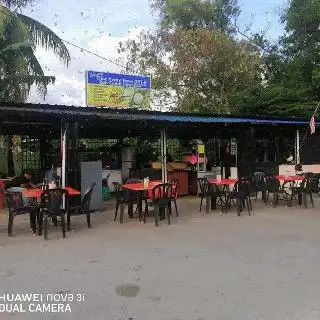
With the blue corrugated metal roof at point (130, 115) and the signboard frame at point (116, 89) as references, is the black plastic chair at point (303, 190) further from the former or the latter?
the signboard frame at point (116, 89)

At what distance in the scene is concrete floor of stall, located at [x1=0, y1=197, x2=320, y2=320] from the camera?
4.69 meters

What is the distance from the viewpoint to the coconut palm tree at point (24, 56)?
15.7 m

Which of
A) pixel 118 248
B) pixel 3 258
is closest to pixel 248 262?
pixel 118 248

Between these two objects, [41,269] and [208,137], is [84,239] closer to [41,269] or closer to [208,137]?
[41,269]

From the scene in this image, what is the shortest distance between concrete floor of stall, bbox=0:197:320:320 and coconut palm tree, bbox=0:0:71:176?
25.3 ft

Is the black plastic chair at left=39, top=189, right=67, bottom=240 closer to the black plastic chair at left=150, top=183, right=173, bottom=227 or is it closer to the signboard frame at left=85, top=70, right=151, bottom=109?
the black plastic chair at left=150, top=183, right=173, bottom=227

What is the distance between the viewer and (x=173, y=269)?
20.3 feet

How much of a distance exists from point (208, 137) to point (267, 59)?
11288 mm

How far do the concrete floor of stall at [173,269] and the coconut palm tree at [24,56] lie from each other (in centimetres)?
772

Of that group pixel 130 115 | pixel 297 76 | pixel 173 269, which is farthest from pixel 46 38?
pixel 297 76

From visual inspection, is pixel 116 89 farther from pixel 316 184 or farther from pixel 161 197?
pixel 316 184

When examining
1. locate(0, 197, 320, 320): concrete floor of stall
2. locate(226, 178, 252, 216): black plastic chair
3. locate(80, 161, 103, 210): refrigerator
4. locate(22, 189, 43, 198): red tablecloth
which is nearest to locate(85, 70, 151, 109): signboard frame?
locate(80, 161, 103, 210): refrigerator

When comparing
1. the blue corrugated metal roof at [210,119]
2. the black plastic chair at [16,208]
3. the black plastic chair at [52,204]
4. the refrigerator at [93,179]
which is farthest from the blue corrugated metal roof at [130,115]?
the black plastic chair at [52,204]

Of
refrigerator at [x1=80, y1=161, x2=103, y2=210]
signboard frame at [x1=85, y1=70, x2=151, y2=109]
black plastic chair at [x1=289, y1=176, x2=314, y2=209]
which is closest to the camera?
refrigerator at [x1=80, y1=161, x2=103, y2=210]
